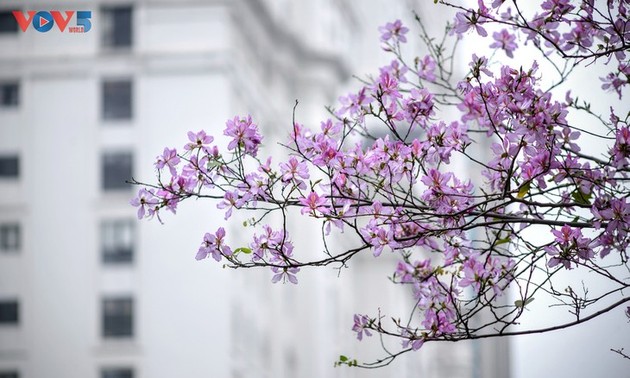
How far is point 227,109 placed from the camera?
12.3 m

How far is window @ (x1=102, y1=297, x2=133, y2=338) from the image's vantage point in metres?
12.3

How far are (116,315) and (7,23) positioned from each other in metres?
3.73

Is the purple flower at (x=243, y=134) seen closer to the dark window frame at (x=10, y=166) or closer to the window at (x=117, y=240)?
the window at (x=117, y=240)

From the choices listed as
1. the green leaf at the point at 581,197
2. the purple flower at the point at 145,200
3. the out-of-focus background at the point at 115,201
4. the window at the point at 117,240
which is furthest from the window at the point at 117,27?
the green leaf at the point at 581,197

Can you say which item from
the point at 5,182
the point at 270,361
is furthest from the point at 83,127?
the point at 270,361

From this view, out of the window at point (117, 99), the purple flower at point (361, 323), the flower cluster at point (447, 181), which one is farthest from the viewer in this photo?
the window at point (117, 99)

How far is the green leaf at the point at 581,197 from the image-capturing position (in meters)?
2.27

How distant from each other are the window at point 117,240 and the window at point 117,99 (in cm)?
126

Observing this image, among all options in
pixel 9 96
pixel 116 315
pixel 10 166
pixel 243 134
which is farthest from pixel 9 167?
pixel 243 134

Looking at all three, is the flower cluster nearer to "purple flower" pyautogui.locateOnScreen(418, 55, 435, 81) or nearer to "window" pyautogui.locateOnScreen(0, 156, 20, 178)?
"purple flower" pyautogui.locateOnScreen(418, 55, 435, 81)

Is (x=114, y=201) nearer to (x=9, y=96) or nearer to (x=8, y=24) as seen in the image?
(x=9, y=96)

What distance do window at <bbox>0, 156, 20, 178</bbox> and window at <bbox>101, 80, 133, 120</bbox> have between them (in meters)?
1.26

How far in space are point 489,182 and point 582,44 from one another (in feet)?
1.37

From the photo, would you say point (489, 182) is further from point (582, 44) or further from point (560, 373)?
point (560, 373)
